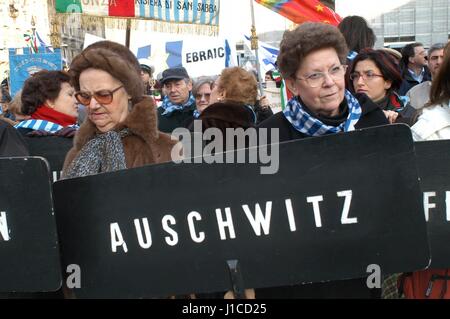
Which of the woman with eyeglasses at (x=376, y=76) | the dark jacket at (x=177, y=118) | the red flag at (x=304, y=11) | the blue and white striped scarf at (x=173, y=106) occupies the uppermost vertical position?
the red flag at (x=304, y=11)

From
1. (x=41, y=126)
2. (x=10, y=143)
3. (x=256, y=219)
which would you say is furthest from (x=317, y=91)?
(x=41, y=126)

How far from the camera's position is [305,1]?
23.7ft

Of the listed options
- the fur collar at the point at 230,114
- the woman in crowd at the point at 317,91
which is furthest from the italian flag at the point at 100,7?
the woman in crowd at the point at 317,91

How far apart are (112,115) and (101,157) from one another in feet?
0.70

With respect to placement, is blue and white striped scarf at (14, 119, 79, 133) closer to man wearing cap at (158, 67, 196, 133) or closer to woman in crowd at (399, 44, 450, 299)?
man wearing cap at (158, 67, 196, 133)

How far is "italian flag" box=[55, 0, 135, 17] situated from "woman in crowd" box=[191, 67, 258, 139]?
61.9 inches

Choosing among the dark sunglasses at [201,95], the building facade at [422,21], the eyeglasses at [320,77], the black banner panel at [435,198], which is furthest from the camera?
the building facade at [422,21]

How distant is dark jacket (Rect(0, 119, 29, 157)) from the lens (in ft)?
12.8

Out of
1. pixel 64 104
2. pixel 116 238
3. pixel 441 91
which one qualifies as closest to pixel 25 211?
pixel 116 238

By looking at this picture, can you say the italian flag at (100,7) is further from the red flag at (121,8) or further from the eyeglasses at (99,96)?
the eyeglasses at (99,96)

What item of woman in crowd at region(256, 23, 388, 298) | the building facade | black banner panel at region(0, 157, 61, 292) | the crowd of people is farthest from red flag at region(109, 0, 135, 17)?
the building facade

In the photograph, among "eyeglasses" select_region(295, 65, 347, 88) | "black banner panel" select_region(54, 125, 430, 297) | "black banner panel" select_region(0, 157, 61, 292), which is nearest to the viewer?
"black banner panel" select_region(54, 125, 430, 297)

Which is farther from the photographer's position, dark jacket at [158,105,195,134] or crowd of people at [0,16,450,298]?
dark jacket at [158,105,195,134]

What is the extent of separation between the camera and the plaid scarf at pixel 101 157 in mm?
3143
